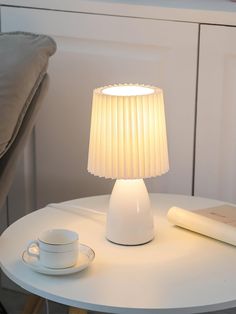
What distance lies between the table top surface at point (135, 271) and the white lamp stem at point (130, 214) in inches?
0.8

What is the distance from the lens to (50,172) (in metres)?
1.80

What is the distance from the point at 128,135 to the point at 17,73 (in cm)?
30

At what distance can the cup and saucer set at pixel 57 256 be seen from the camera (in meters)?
1.20

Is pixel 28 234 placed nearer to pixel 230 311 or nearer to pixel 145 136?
pixel 145 136

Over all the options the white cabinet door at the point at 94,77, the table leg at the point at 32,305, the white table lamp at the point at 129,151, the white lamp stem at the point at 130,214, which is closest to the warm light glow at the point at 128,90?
the white table lamp at the point at 129,151

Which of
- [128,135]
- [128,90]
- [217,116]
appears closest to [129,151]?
[128,135]

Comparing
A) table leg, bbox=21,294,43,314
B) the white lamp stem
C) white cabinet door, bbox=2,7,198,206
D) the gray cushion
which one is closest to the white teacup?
the white lamp stem

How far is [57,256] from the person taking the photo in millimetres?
1195

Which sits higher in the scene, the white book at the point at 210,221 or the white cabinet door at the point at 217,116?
the white cabinet door at the point at 217,116

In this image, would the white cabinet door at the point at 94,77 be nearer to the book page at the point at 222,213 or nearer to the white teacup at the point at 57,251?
the book page at the point at 222,213

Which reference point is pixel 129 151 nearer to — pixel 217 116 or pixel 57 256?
pixel 57 256

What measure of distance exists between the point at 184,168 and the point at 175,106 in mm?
155

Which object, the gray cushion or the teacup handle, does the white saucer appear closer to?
the teacup handle

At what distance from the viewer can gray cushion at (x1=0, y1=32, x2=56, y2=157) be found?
1362 mm
